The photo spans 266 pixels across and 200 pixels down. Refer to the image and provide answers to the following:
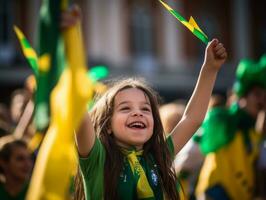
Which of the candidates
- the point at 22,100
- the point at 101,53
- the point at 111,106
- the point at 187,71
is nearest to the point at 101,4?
the point at 101,53

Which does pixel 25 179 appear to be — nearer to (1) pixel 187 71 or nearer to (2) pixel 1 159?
(2) pixel 1 159

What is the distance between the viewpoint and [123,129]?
112 inches

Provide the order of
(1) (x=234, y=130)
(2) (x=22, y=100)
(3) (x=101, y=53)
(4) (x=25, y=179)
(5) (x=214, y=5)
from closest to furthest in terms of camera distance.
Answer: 1. (4) (x=25, y=179)
2. (1) (x=234, y=130)
3. (2) (x=22, y=100)
4. (3) (x=101, y=53)
5. (5) (x=214, y=5)

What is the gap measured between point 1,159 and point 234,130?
1.67 meters

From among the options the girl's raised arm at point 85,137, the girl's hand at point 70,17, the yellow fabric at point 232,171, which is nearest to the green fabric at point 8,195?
the yellow fabric at point 232,171

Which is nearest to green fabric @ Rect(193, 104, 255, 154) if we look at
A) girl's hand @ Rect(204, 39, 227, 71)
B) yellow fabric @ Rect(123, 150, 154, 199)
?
girl's hand @ Rect(204, 39, 227, 71)

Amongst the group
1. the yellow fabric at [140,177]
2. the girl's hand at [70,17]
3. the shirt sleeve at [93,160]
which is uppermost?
the girl's hand at [70,17]

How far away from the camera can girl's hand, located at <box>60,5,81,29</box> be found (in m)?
2.08

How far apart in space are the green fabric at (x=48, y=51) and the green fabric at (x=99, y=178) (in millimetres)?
577

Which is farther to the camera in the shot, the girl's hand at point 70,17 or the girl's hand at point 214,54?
the girl's hand at point 214,54

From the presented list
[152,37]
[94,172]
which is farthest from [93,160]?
[152,37]

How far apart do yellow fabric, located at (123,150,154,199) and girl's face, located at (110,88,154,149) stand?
2.6 inches

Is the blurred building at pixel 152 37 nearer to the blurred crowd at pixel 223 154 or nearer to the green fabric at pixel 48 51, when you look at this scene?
the blurred crowd at pixel 223 154

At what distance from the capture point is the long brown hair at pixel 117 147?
2750 mm
